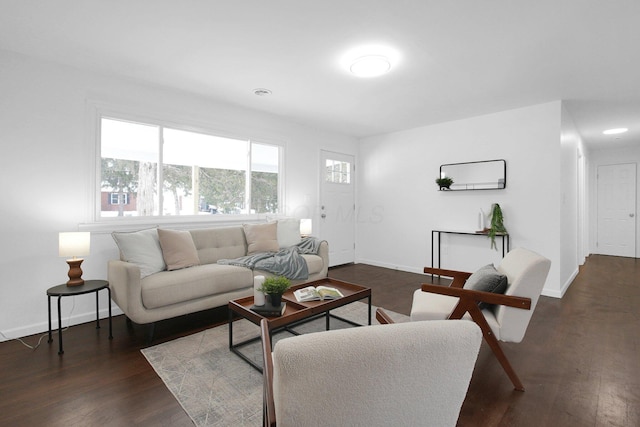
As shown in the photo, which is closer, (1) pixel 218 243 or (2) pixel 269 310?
(2) pixel 269 310

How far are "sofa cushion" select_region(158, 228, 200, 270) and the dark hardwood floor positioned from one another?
1.82 feet

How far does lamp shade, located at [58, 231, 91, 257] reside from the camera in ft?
8.57

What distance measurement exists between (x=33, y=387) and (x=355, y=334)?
7.67 ft

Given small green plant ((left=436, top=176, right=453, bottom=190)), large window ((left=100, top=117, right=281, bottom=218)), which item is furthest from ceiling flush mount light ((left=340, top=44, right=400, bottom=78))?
small green plant ((left=436, top=176, right=453, bottom=190))

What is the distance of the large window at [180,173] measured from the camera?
332 centimetres

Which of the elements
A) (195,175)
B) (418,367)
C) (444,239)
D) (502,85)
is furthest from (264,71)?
(444,239)

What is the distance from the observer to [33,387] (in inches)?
77.0

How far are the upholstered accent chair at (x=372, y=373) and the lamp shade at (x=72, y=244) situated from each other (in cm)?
261

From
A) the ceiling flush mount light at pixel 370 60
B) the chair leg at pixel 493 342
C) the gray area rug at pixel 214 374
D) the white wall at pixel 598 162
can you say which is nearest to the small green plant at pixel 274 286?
the gray area rug at pixel 214 374

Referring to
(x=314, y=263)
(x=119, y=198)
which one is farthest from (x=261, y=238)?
(x=119, y=198)

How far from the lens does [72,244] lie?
264 cm

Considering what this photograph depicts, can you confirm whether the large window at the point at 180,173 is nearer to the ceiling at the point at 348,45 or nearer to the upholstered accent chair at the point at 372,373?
the ceiling at the point at 348,45

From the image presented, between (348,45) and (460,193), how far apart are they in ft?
10.2

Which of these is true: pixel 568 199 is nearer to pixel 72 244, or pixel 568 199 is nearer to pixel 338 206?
pixel 338 206
